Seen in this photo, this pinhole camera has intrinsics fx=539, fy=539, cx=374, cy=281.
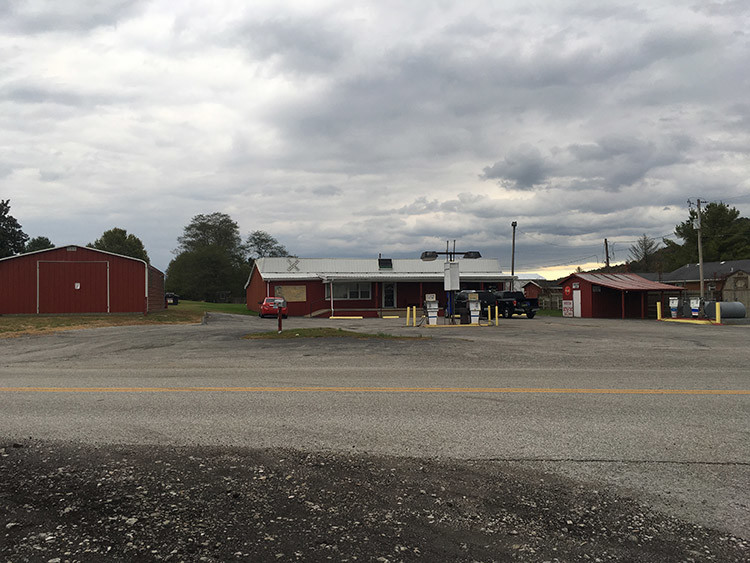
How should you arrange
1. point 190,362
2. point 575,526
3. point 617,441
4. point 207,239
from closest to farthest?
point 575,526 → point 617,441 → point 190,362 → point 207,239

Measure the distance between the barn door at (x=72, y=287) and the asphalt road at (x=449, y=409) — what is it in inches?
767

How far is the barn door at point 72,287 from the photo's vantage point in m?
30.4

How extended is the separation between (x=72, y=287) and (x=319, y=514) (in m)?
32.0

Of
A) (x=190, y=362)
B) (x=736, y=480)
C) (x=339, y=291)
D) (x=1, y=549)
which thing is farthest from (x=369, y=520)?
(x=339, y=291)

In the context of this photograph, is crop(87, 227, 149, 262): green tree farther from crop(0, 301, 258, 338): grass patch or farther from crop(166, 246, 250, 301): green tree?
crop(0, 301, 258, 338): grass patch

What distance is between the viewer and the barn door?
99.7ft

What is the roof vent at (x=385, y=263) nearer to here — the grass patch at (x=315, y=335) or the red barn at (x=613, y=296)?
the red barn at (x=613, y=296)

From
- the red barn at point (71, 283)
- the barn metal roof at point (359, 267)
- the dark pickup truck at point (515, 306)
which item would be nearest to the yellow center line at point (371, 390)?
the red barn at point (71, 283)

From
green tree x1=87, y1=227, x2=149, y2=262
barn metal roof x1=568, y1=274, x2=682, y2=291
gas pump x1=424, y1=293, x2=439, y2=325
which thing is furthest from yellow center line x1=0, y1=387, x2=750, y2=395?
green tree x1=87, y1=227, x2=149, y2=262

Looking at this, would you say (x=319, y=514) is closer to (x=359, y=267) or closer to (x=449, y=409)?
(x=449, y=409)

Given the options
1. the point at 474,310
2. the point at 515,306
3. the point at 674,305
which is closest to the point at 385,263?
the point at 515,306

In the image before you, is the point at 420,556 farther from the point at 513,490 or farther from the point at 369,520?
the point at 513,490

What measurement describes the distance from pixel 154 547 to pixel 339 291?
1449 inches

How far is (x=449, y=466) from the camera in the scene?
4418 millimetres
